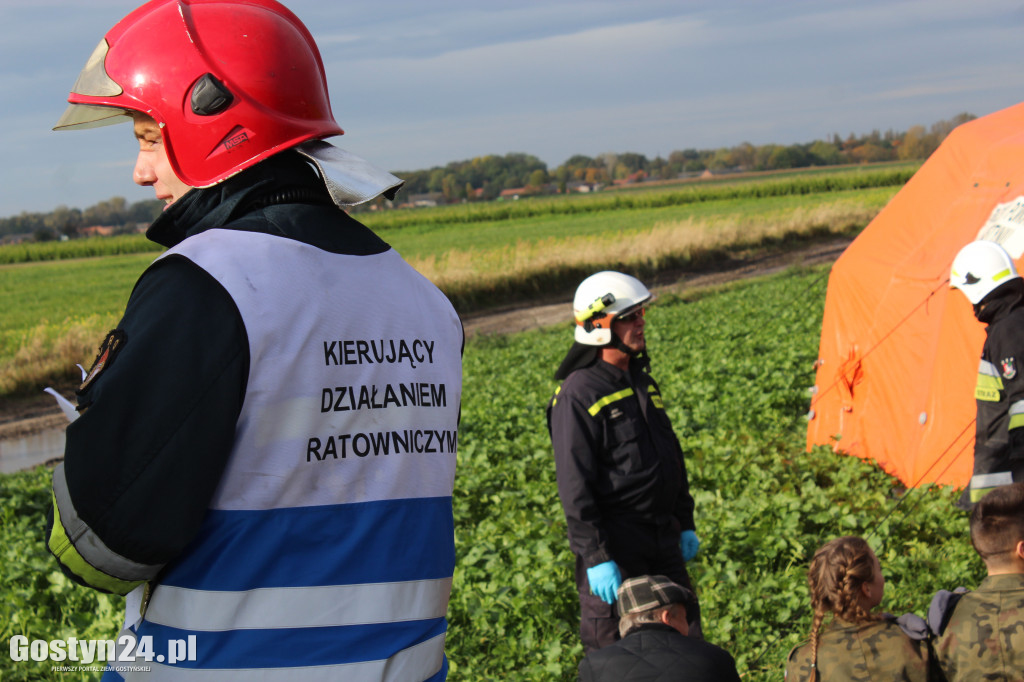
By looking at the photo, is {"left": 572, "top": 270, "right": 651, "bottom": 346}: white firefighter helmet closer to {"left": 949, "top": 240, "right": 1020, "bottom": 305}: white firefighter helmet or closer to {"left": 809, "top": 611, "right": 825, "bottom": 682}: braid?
{"left": 809, "top": 611, "right": 825, "bottom": 682}: braid

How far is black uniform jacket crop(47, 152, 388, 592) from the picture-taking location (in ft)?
4.39

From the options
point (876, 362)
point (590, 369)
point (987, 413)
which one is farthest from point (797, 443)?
point (590, 369)

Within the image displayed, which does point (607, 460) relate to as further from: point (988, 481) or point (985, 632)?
point (988, 481)

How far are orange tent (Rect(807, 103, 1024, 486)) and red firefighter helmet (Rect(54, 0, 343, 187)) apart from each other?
220 inches

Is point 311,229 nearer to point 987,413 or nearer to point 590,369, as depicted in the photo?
point 590,369

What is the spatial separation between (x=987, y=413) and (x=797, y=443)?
12.0 ft

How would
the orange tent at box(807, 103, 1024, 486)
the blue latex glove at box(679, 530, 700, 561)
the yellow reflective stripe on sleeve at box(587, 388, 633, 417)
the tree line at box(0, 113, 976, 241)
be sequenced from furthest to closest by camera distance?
the tree line at box(0, 113, 976, 241) < the orange tent at box(807, 103, 1024, 486) < the blue latex glove at box(679, 530, 700, 561) < the yellow reflective stripe on sleeve at box(587, 388, 633, 417)

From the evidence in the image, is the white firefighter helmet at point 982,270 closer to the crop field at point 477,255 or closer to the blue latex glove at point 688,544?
the blue latex glove at point 688,544

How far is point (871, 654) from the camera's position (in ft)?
10.5

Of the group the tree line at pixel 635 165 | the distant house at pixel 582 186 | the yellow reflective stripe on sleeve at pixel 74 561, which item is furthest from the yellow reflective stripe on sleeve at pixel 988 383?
the distant house at pixel 582 186

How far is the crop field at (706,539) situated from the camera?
15.5 ft

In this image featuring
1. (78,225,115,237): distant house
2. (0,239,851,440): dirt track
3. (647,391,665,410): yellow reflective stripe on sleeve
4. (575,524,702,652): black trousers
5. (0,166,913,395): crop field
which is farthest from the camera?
(78,225,115,237): distant house

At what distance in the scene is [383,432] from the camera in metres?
1.59

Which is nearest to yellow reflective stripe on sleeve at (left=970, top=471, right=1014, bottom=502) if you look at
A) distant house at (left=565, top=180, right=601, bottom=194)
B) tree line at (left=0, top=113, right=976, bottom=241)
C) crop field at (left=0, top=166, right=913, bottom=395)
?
crop field at (left=0, top=166, right=913, bottom=395)
